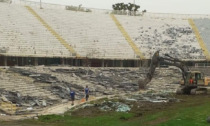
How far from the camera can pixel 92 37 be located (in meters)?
53.0

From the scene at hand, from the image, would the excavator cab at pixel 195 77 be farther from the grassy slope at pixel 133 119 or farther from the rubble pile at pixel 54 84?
the grassy slope at pixel 133 119

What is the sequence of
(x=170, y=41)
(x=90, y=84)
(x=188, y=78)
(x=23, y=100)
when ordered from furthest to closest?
(x=170, y=41), (x=90, y=84), (x=188, y=78), (x=23, y=100)

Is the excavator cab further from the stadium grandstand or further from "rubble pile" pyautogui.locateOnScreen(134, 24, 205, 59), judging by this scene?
"rubble pile" pyautogui.locateOnScreen(134, 24, 205, 59)

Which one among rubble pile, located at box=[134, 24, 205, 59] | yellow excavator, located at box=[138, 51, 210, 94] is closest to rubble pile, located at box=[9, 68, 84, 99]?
yellow excavator, located at box=[138, 51, 210, 94]

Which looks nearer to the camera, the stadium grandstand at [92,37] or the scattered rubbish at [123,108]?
the scattered rubbish at [123,108]

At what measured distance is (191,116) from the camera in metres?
18.0

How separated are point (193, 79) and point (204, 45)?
1007 inches

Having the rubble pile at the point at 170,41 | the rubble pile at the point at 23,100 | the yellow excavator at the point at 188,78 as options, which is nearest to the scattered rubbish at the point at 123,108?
the rubble pile at the point at 23,100

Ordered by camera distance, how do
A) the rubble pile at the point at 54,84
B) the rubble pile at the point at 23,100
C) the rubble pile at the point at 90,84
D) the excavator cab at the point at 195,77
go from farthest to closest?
the excavator cab at the point at 195,77
the rubble pile at the point at 54,84
the rubble pile at the point at 90,84
the rubble pile at the point at 23,100

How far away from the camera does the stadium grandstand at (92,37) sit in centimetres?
4488

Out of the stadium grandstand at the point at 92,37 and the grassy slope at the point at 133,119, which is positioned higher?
the stadium grandstand at the point at 92,37

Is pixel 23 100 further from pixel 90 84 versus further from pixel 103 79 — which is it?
pixel 103 79

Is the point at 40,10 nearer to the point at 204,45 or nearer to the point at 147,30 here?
the point at 147,30

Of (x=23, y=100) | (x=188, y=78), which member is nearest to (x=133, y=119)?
(x=23, y=100)
